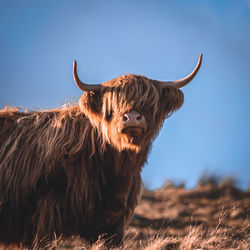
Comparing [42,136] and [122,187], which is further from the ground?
[42,136]

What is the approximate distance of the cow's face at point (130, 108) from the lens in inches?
165

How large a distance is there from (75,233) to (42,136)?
3.59ft

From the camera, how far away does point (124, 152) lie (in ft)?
14.5

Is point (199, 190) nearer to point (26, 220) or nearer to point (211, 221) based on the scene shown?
point (211, 221)

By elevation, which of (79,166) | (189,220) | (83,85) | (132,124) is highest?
(83,85)

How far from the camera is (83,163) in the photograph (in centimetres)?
438

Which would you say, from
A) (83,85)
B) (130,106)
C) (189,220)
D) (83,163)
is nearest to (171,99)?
(130,106)

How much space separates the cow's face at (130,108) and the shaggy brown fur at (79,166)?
11 millimetres

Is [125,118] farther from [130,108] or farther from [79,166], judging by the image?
[79,166]

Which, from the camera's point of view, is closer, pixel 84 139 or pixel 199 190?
pixel 84 139

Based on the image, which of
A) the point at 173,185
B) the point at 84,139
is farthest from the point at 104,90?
the point at 173,185

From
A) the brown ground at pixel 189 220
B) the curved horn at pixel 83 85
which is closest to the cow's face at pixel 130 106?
the curved horn at pixel 83 85

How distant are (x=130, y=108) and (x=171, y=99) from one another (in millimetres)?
686

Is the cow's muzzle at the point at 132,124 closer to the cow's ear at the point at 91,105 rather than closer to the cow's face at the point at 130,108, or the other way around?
the cow's face at the point at 130,108
